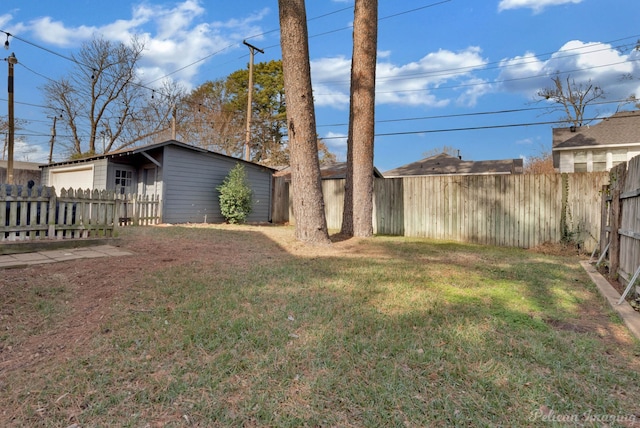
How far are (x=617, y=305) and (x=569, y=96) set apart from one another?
944 inches

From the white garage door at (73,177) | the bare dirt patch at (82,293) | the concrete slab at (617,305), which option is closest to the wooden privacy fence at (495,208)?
the concrete slab at (617,305)

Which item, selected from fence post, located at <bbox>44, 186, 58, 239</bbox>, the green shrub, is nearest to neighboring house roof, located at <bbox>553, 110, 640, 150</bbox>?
the green shrub

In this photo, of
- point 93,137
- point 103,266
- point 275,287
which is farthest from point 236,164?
point 93,137

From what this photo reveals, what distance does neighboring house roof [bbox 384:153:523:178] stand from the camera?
19.1m

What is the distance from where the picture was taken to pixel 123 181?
12883 millimetres

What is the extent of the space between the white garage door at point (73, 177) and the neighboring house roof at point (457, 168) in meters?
16.3

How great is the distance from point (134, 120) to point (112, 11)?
11.6 meters

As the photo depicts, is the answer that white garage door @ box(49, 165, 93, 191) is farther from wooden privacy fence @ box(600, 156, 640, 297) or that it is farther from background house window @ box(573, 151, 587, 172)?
background house window @ box(573, 151, 587, 172)

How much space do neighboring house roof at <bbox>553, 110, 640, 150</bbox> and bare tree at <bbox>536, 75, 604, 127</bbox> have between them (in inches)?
299

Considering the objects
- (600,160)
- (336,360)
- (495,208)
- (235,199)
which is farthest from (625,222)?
(600,160)

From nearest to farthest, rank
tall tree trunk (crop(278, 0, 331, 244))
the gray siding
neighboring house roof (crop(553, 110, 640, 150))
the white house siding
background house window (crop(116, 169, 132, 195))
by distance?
tall tree trunk (crop(278, 0, 331, 244)) → the gray siding → neighboring house roof (crop(553, 110, 640, 150)) → the white house siding → background house window (crop(116, 169, 132, 195))

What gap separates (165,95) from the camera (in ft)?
80.4

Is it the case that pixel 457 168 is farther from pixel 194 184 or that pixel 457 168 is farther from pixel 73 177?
pixel 73 177

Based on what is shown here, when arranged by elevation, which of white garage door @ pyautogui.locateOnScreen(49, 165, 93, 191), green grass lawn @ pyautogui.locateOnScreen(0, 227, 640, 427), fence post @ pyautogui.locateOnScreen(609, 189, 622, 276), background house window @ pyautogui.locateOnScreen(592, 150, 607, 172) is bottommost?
green grass lawn @ pyautogui.locateOnScreen(0, 227, 640, 427)
